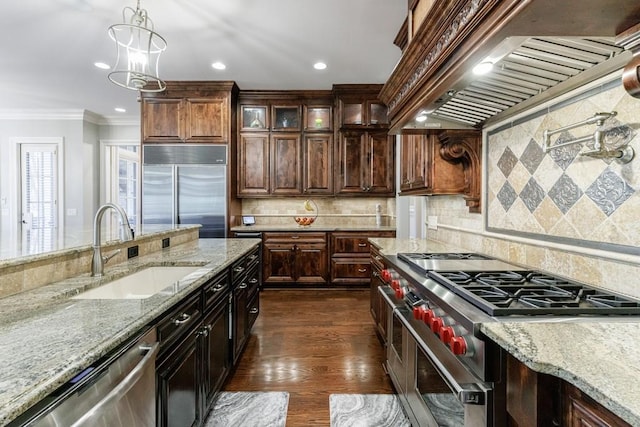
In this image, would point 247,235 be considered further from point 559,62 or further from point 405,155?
point 559,62

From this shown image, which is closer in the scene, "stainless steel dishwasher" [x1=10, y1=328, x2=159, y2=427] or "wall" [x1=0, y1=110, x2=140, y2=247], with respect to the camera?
"stainless steel dishwasher" [x1=10, y1=328, x2=159, y2=427]

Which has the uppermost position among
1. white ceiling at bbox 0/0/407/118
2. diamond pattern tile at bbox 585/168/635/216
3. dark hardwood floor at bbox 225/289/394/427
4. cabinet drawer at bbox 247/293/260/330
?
white ceiling at bbox 0/0/407/118

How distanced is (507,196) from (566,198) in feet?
1.54

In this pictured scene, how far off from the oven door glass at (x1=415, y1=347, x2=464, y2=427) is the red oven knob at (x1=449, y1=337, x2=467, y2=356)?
179mm

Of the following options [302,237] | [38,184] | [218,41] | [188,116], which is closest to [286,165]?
[302,237]

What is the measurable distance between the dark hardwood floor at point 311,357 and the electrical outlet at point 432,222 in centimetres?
113

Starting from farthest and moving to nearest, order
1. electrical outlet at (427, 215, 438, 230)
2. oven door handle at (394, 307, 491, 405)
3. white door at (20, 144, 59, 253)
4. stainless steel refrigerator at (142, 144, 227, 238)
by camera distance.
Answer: white door at (20, 144, 59, 253), stainless steel refrigerator at (142, 144, 227, 238), electrical outlet at (427, 215, 438, 230), oven door handle at (394, 307, 491, 405)

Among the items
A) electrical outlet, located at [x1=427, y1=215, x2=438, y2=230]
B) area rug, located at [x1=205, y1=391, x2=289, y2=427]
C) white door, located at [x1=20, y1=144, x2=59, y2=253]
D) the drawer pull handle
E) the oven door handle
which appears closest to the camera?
the oven door handle

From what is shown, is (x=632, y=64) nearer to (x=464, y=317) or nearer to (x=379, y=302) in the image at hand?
(x=464, y=317)

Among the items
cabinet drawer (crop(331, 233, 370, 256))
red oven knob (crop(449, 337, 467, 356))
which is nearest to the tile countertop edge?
red oven knob (crop(449, 337, 467, 356))

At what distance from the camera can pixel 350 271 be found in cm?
448

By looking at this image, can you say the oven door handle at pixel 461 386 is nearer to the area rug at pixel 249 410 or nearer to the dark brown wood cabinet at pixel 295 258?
the area rug at pixel 249 410

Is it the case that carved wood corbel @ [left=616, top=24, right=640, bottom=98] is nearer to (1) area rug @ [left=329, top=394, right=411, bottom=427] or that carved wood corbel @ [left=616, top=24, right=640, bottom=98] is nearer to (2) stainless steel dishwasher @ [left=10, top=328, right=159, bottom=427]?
(2) stainless steel dishwasher @ [left=10, top=328, right=159, bottom=427]

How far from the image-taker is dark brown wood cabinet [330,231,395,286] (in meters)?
4.48
